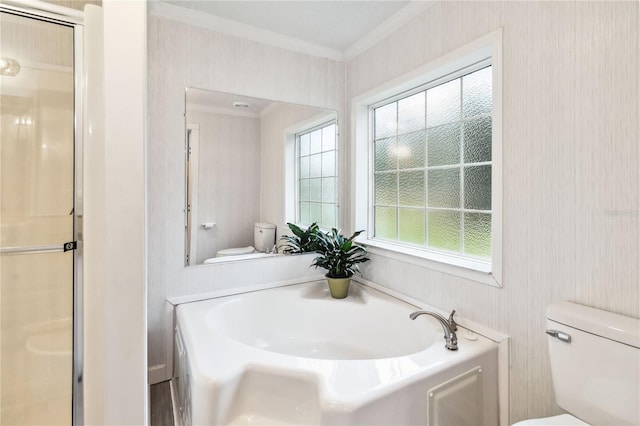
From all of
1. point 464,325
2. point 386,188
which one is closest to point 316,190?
point 386,188

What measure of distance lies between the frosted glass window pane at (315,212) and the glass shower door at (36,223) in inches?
59.5

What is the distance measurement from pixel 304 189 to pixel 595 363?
6.27ft

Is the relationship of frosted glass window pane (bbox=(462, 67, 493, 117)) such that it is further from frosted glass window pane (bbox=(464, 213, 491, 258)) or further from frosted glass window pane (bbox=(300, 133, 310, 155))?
frosted glass window pane (bbox=(300, 133, 310, 155))

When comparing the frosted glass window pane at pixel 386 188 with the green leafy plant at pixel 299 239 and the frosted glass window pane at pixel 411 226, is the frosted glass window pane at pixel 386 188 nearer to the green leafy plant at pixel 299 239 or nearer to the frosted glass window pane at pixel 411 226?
the frosted glass window pane at pixel 411 226

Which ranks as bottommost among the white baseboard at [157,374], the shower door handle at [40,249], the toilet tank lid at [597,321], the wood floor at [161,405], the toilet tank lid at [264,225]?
the wood floor at [161,405]

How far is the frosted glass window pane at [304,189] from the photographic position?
95.7 inches

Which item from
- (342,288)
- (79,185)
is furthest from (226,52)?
(342,288)

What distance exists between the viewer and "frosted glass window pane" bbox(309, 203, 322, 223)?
247 cm

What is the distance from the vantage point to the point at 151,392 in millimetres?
1753

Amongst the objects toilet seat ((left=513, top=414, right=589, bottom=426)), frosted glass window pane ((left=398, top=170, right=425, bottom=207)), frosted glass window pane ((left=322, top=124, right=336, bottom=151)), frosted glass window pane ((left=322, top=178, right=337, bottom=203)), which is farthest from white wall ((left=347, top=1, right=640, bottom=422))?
frosted glass window pane ((left=322, top=178, right=337, bottom=203))

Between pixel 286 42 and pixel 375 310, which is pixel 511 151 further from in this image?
pixel 286 42

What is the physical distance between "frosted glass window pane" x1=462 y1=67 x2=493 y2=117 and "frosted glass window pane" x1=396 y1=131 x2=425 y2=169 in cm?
34

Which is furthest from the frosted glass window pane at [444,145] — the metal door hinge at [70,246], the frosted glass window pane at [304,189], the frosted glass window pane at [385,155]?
the metal door hinge at [70,246]

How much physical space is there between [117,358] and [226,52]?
1924mm
